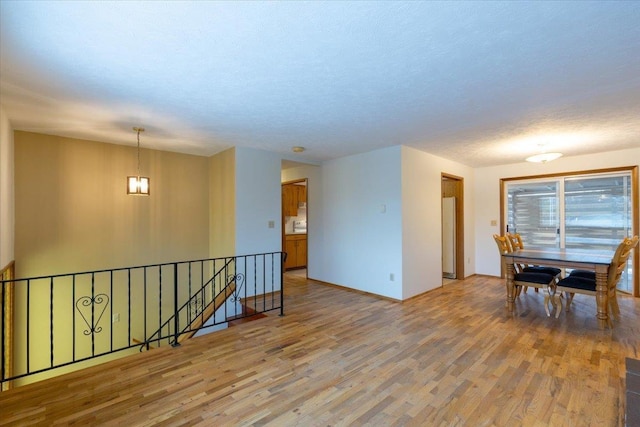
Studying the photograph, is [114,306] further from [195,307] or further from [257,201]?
[257,201]

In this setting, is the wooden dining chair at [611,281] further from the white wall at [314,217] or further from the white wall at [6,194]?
the white wall at [6,194]

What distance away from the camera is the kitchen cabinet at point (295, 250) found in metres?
7.45

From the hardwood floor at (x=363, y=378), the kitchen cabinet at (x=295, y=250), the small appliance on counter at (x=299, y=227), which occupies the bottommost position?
the hardwood floor at (x=363, y=378)

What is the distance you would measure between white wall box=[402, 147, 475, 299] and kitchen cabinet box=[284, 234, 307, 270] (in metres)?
3.61

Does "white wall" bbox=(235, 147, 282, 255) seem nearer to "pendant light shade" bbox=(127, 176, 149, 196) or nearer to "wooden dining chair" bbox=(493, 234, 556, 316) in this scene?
"pendant light shade" bbox=(127, 176, 149, 196)

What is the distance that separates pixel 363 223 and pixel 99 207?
4.02 meters

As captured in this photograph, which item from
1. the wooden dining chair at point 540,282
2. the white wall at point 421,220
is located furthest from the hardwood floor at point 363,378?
the white wall at point 421,220

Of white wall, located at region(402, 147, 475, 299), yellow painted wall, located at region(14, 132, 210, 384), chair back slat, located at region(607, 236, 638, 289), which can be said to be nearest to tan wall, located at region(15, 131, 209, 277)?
yellow painted wall, located at region(14, 132, 210, 384)

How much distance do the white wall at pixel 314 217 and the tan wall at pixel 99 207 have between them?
196cm

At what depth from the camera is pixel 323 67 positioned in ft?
6.95

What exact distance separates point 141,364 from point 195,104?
2.42m

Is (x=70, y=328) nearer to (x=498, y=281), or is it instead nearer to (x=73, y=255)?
(x=73, y=255)

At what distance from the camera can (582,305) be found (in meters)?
4.20

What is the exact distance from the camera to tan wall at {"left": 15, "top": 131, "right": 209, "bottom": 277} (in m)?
3.73
